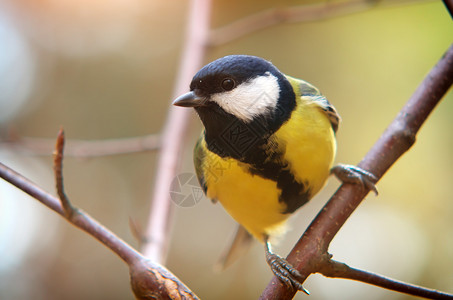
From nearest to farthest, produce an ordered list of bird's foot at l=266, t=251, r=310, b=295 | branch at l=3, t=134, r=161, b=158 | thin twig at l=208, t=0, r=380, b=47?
bird's foot at l=266, t=251, r=310, b=295, thin twig at l=208, t=0, r=380, b=47, branch at l=3, t=134, r=161, b=158

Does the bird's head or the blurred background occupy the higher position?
the bird's head

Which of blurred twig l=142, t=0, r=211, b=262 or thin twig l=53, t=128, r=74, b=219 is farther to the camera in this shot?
blurred twig l=142, t=0, r=211, b=262

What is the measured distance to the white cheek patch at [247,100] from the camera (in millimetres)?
1063

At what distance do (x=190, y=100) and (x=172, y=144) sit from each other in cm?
51

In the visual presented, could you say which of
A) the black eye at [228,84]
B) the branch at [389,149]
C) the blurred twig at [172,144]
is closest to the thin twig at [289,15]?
the blurred twig at [172,144]

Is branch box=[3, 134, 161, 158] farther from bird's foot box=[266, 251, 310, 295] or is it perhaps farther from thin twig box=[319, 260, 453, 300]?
thin twig box=[319, 260, 453, 300]

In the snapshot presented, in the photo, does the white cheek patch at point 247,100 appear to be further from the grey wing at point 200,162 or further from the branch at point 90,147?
the branch at point 90,147

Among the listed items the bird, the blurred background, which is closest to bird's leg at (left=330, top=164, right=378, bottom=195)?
the bird

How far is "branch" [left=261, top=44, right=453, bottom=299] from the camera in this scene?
101cm

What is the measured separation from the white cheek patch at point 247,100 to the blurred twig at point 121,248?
0.41m

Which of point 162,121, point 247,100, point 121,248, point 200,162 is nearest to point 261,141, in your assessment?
point 247,100

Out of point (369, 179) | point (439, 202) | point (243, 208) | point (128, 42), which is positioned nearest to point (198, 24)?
point (243, 208)

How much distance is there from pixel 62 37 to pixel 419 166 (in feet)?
8.90

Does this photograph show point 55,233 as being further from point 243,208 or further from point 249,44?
point 243,208
